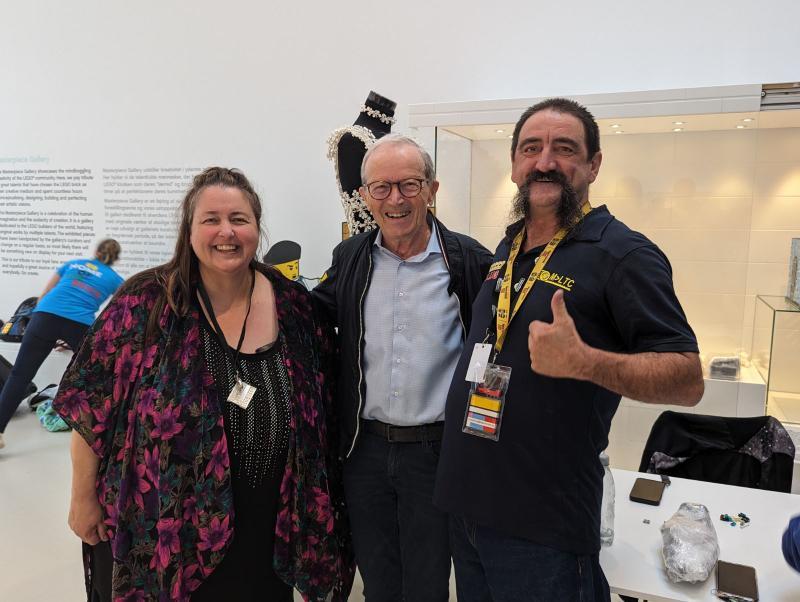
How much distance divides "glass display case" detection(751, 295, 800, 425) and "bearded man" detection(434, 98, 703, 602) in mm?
1951

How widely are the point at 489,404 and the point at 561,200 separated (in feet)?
1.67

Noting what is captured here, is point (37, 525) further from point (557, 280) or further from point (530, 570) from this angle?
point (557, 280)

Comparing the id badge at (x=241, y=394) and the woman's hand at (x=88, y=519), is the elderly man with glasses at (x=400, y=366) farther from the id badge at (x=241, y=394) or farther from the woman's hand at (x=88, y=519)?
the woman's hand at (x=88, y=519)

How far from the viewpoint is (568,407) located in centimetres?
127

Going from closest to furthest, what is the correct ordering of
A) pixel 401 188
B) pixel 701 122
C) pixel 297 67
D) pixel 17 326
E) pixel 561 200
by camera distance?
pixel 561 200 → pixel 401 188 → pixel 701 122 → pixel 297 67 → pixel 17 326

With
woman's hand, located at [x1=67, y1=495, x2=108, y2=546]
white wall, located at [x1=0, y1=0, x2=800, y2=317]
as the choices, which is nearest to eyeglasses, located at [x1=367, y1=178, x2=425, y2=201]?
woman's hand, located at [x1=67, y1=495, x2=108, y2=546]

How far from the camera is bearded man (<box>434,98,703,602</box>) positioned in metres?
1.15

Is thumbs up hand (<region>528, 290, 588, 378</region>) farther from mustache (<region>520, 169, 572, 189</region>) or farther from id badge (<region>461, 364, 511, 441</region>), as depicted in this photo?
mustache (<region>520, 169, 572, 189</region>)

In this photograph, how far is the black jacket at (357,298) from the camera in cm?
178

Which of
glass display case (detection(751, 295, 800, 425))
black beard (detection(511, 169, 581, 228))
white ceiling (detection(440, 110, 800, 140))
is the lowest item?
glass display case (detection(751, 295, 800, 425))

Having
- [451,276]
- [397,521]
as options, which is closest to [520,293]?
[451,276]

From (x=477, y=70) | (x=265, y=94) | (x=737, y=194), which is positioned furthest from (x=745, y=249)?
(x=265, y=94)

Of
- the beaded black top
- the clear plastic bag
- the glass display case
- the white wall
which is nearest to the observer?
the clear plastic bag

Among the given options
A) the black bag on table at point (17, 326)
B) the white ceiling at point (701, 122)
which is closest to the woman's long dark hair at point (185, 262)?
the white ceiling at point (701, 122)
